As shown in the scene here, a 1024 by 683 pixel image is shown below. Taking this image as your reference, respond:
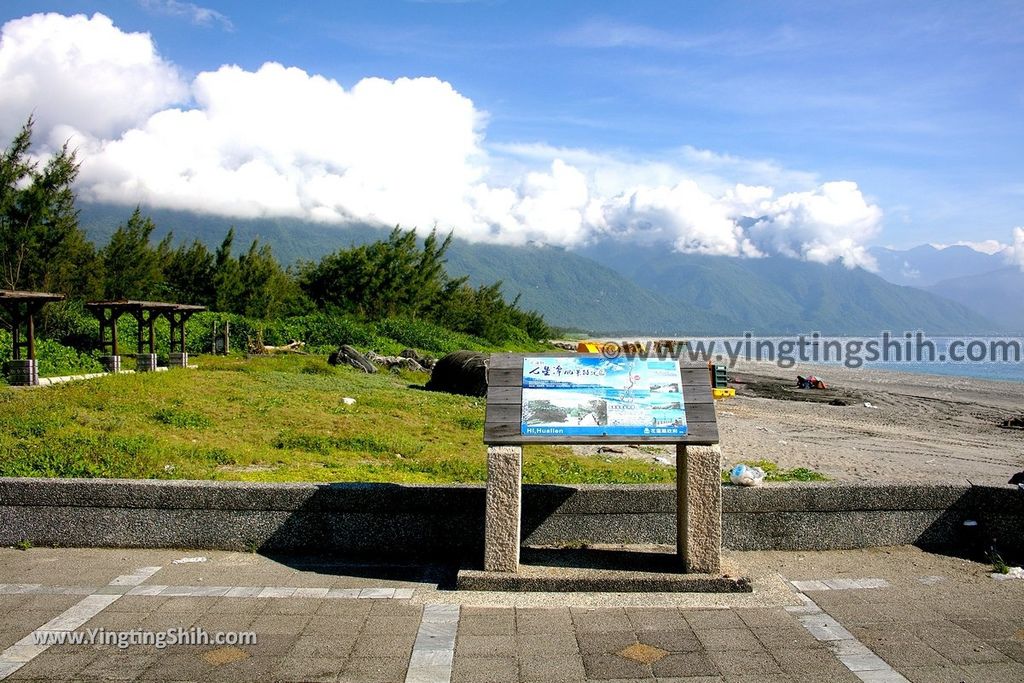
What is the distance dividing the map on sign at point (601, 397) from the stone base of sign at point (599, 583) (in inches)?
40.5

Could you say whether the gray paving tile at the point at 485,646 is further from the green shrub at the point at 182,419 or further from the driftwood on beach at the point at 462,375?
the driftwood on beach at the point at 462,375

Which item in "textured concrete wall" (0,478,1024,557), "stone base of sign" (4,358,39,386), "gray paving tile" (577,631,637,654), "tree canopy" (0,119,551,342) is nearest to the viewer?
"gray paving tile" (577,631,637,654)

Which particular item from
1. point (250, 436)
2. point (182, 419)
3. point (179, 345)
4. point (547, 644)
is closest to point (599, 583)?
point (547, 644)

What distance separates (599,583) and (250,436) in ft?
23.5

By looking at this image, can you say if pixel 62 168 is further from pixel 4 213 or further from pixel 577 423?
pixel 577 423

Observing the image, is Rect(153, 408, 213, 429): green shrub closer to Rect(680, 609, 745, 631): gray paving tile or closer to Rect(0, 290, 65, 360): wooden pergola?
Rect(0, 290, 65, 360): wooden pergola

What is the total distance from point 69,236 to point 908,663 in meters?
32.0

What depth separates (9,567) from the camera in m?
6.31

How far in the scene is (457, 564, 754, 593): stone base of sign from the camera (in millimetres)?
5988

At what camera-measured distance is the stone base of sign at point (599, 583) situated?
5.99 meters

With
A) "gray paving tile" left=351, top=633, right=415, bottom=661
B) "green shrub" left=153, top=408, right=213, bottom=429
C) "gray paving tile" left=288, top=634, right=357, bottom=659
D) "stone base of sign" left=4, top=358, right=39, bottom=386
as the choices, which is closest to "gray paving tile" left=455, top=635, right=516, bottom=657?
"gray paving tile" left=351, top=633, right=415, bottom=661

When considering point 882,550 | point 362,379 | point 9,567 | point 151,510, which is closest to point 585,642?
point 882,550

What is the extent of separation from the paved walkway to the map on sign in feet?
3.93

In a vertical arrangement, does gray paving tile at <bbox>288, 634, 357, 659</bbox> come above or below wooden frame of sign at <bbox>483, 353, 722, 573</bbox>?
below
